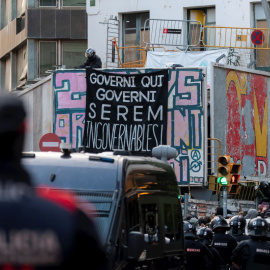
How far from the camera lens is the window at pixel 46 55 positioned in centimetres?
4275

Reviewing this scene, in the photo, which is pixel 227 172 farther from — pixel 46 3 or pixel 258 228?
pixel 46 3

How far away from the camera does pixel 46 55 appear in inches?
1688

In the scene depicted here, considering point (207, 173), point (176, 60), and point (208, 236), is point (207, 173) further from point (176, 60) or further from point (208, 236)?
point (208, 236)

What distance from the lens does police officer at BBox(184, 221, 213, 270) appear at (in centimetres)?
1349

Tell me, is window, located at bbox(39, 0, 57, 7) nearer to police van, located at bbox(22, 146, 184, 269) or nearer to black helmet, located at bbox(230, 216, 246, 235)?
black helmet, located at bbox(230, 216, 246, 235)

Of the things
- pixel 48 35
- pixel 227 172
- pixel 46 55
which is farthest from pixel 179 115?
pixel 46 55

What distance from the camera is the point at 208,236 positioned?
14758 mm

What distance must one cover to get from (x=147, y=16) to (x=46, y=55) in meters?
6.78

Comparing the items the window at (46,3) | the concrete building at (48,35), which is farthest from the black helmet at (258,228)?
the window at (46,3)

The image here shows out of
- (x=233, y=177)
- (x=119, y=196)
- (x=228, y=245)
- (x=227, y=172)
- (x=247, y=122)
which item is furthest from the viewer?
(x=247, y=122)

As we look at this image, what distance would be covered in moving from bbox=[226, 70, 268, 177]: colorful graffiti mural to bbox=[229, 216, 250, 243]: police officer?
14406 mm

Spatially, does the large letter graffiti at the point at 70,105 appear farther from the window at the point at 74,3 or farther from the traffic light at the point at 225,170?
the window at the point at 74,3

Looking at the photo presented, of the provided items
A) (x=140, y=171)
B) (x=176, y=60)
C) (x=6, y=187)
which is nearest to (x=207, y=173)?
(x=176, y=60)

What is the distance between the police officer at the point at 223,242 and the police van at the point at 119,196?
16.1 ft
